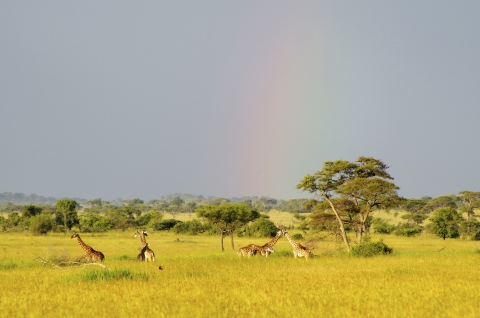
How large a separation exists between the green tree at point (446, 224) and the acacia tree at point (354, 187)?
3020 cm

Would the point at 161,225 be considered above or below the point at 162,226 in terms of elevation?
above

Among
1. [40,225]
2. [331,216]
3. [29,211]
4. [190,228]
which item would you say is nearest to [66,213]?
[40,225]

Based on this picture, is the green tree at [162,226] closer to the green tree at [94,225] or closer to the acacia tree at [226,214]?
the green tree at [94,225]

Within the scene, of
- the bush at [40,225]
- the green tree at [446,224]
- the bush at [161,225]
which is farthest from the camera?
the bush at [161,225]

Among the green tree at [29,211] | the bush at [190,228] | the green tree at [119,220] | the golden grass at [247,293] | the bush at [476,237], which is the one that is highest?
the green tree at [29,211]

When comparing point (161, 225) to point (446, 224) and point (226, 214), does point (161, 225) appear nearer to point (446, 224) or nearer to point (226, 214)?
point (226, 214)

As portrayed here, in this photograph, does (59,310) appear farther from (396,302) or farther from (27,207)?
(27,207)

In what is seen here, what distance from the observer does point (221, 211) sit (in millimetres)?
46094

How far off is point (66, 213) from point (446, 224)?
179 ft

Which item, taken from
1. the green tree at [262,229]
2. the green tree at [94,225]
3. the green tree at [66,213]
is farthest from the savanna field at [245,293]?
the green tree at [94,225]

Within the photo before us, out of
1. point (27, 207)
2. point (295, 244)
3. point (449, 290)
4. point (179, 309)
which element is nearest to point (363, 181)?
point (295, 244)

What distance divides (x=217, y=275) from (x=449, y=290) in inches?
335

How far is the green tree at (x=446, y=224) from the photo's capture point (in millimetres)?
61031

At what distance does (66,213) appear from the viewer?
247ft
